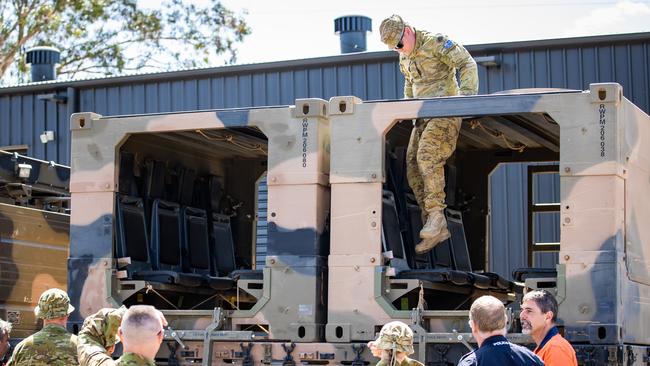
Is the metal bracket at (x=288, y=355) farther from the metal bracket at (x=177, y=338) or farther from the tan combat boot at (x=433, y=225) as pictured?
the tan combat boot at (x=433, y=225)

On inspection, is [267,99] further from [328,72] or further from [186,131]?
[186,131]

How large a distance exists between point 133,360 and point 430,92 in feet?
15.9

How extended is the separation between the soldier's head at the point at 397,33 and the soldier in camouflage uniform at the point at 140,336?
4.53 meters

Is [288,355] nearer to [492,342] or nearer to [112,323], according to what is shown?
[112,323]

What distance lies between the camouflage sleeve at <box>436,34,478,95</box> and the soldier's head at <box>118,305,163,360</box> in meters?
4.51

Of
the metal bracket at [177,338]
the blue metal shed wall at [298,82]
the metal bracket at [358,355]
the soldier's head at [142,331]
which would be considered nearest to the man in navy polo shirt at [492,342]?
the soldier's head at [142,331]

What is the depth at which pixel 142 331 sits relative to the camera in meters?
4.66

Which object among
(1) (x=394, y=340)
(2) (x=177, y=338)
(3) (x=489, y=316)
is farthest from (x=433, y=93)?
(3) (x=489, y=316)

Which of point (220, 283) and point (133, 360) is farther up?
point (220, 283)

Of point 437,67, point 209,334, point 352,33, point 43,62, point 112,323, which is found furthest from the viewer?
point 43,62

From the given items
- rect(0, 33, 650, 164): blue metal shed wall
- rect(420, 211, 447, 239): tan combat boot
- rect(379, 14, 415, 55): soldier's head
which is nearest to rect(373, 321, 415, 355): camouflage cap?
rect(420, 211, 447, 239): tan combat boot

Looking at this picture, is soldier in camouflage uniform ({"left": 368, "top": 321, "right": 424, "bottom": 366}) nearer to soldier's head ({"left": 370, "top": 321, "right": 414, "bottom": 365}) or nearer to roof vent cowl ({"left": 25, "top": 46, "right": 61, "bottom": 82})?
soldier's head ({"left": 370, "top": 321, "right": 414, "bottom": 365})

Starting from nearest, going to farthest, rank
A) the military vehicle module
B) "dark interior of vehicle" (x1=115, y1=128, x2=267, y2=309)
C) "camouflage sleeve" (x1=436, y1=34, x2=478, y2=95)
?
the military vehicle module < "camouflage sleeve" (x1=436, y1=34, x2=478, y2=95) < "dark interior of vehicle" (x1=115, y1=128, x2=267, y2=309)

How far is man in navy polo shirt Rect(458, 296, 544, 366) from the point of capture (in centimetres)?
509
